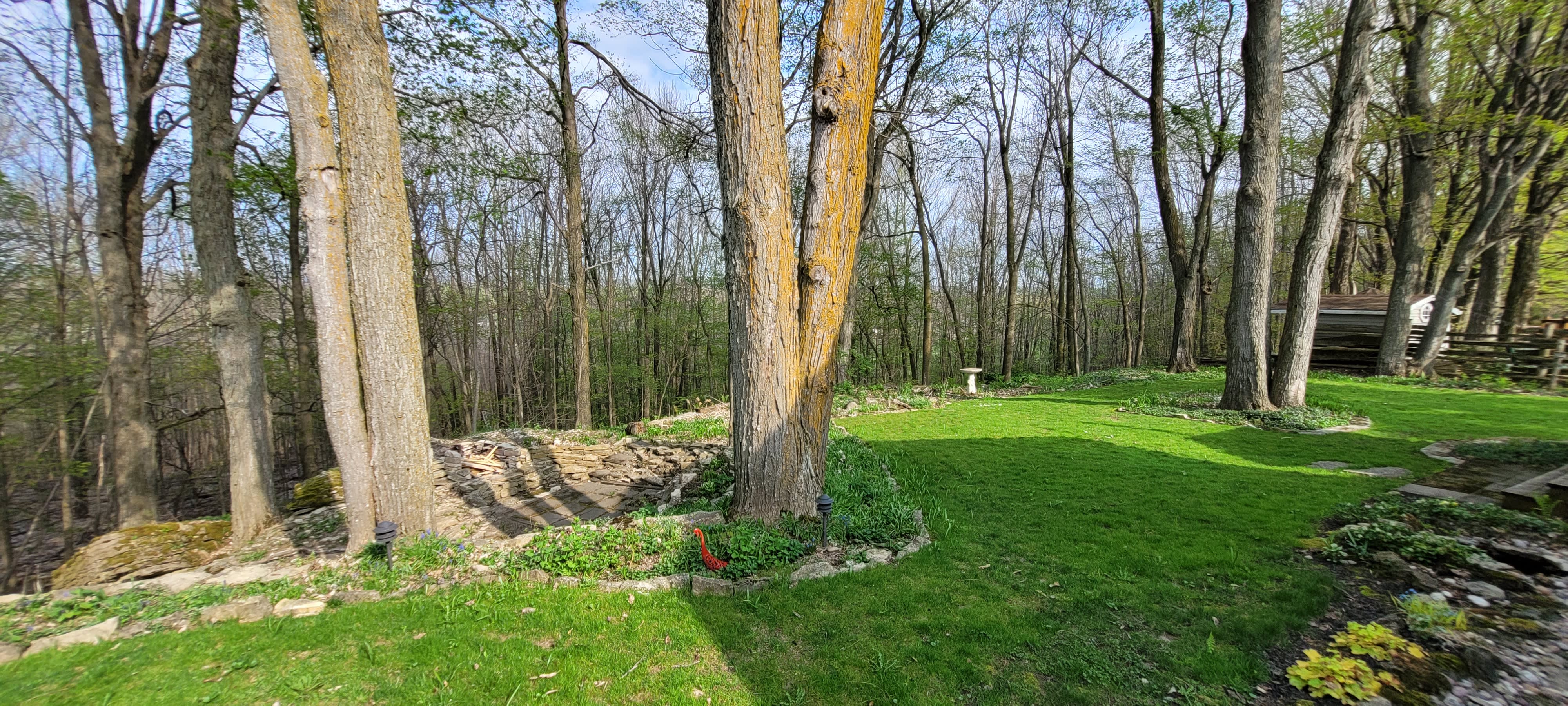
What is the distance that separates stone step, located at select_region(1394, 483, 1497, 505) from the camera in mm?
4328

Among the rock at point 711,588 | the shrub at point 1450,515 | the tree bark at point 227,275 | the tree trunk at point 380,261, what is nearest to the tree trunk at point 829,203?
the rock at point 711,588

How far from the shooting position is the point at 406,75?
27.4ft

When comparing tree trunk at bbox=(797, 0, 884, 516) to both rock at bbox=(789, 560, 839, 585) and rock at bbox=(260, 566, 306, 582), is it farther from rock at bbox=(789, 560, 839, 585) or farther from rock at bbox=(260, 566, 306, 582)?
rock at bbox=(260, 566, 306, 582)

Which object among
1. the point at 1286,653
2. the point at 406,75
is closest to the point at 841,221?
the point at 1286,653

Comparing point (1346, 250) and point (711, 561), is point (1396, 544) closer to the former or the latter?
point (711, 561)

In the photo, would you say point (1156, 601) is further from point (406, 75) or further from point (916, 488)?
point (406, 75)

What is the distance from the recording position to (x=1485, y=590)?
3.12m

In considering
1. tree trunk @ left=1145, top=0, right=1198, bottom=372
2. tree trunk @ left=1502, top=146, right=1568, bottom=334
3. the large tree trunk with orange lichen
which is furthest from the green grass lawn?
tree trunk @ left=1502, top=146, right=1568, bottom=334

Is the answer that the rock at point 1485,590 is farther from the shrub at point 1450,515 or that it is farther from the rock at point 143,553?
the rock at point 143,553

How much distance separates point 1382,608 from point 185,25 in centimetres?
1370

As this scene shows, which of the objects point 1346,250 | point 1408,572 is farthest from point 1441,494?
point 1346,250

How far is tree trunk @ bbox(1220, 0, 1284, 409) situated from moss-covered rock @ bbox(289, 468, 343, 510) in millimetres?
13903

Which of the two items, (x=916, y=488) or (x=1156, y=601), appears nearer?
(x=1156, y=601)

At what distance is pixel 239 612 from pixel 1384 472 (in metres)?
9.83
